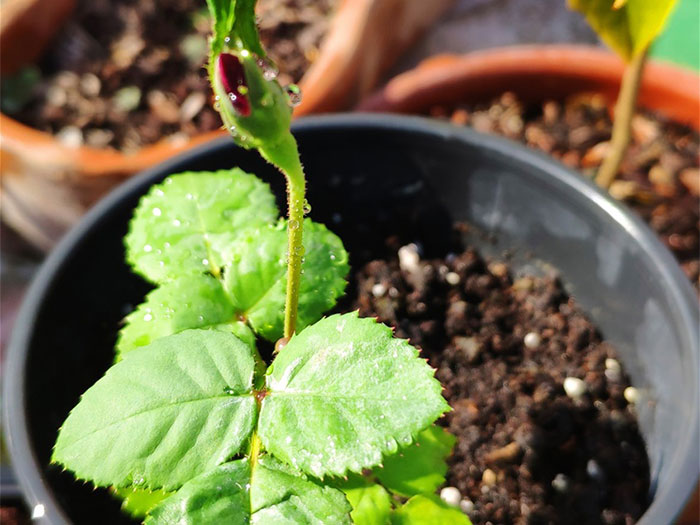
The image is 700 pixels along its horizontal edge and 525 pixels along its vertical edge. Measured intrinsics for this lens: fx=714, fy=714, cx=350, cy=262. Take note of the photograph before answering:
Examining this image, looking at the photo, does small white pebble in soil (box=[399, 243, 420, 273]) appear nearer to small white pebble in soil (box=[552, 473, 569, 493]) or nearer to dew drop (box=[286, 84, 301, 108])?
small white pebble in soil (box=[552, 473, 569, 493])

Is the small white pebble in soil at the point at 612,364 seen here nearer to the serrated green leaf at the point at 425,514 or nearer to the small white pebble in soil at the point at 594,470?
the small white pebble in soil at the point at 594,470

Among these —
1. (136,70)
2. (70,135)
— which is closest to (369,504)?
(70,135)

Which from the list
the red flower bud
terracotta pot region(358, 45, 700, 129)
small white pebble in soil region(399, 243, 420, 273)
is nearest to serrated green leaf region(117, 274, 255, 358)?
the red flower bud

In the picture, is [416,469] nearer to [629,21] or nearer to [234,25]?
[234,25]

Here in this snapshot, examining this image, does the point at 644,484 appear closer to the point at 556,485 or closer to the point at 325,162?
the point at 556,485

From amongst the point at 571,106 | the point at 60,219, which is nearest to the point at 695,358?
the point at 571,106

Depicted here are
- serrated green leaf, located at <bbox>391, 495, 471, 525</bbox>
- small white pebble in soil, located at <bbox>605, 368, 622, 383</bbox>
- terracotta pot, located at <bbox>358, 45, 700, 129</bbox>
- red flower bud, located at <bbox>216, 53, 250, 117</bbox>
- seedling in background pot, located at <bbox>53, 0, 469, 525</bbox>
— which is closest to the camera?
red flower bud, located at <bbox>216, 53, 250, 117</bbox>
